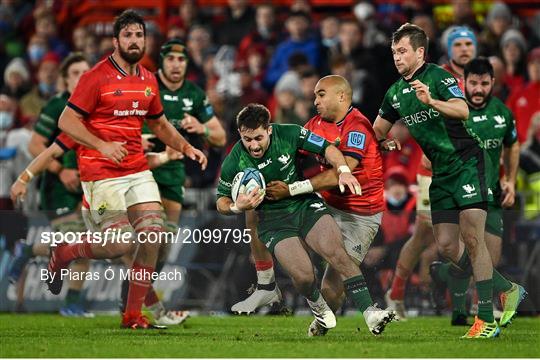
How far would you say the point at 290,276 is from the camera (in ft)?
36.5

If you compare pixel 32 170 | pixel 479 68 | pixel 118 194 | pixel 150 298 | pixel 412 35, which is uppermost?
pixel 412 35

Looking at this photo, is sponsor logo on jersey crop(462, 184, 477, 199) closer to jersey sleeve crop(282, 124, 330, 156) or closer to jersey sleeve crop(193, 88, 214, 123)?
jersey sleeve crop(282, 124, 330, 156)

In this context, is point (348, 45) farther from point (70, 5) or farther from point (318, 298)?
point (318, 298)

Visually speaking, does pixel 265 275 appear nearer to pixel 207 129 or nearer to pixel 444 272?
pixel 444 272

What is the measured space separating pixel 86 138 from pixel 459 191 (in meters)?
3.20

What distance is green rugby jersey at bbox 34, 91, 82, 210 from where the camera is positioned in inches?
557

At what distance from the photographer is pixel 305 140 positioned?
11.1 m

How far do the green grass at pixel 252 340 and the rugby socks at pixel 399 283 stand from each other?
30 centimetres

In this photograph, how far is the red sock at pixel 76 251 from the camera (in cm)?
1183

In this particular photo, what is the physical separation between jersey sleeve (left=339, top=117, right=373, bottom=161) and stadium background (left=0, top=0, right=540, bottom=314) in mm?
1163

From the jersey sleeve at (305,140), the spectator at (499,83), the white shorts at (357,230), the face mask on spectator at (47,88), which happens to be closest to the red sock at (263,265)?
the white shorts at (357,230)

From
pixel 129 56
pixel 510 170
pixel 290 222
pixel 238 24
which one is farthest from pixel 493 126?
pixel 238 24

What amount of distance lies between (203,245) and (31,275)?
2.01 m

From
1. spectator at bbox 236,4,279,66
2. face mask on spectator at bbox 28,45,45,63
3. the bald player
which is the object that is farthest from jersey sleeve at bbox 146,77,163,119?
face mask on spectator at bbox 28,45,45,63
